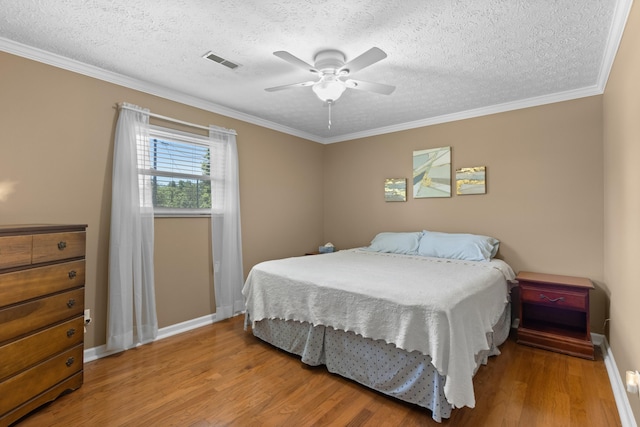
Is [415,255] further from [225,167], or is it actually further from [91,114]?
[91,114]

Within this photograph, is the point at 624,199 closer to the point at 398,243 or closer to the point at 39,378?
the point at 398,243

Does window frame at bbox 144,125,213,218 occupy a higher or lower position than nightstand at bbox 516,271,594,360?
higher

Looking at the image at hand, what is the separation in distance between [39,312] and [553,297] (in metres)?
3.91

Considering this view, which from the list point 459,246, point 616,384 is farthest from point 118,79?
point 616,384

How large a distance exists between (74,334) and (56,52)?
209 cm

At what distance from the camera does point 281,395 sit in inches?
82.4

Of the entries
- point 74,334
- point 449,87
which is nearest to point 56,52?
point 74,334

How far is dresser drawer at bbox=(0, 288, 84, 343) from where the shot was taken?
1742 millimetres

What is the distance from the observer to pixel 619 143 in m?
2.13

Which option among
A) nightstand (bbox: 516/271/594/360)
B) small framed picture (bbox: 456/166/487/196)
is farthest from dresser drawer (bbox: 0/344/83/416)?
small framed picture (bbox: 456/166/487/196)

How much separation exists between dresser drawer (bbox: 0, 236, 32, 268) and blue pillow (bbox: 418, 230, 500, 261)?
340 centimetres

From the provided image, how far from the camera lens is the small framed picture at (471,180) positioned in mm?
3547

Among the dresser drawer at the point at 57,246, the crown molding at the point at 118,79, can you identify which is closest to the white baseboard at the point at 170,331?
the dresser drawer at the point at 57,246

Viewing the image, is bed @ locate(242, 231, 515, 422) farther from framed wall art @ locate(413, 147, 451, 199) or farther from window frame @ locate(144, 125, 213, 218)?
window frame @ locate(144, 125, 213, 218)
